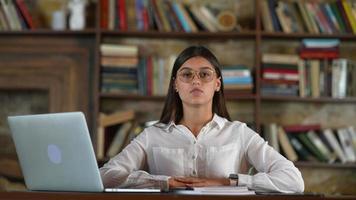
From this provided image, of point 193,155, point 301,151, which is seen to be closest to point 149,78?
point 301,151

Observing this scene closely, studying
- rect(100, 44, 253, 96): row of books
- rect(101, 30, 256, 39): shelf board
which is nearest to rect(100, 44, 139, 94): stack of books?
rect(100, 44, 253, 96): row of books

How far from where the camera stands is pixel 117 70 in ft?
14.1

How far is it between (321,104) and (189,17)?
109cm

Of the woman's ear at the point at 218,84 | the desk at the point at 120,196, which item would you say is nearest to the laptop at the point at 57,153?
the desk at the point at 120,196

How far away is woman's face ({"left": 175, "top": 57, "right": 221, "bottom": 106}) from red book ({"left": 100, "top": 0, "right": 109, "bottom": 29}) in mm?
1810

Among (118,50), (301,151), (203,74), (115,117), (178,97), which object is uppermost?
(118,50)

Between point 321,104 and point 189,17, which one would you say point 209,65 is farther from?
point 321,104

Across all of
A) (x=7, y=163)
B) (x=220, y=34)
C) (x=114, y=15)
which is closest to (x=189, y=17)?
(x=220, y=34)

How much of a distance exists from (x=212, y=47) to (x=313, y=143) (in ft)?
3.11

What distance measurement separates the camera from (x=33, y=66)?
447 centimetres

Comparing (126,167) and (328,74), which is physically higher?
(328,74)

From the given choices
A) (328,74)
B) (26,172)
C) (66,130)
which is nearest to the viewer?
(66,130)

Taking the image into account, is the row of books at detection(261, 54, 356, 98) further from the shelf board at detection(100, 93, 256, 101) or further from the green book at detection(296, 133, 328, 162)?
the green book at detection(296, 133, 328, 162)

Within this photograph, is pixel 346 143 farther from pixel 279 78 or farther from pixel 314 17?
pixel 314 17
